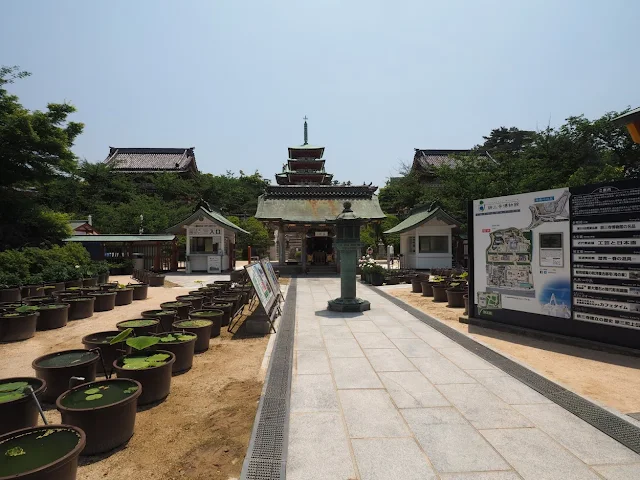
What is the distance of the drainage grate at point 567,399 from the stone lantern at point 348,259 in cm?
332

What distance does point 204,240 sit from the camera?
74.0 ft

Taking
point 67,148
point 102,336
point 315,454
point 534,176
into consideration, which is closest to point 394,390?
point 315,454

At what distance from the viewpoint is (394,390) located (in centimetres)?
439

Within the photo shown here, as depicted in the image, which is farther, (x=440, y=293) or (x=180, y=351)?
(x=440, y=293)

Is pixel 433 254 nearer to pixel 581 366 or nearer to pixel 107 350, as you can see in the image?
pixel 581 366

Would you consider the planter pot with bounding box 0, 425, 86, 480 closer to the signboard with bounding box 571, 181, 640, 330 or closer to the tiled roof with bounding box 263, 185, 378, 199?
the signboard with bounding box 571, 181, 640, 330

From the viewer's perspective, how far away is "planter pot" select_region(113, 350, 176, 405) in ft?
13.2

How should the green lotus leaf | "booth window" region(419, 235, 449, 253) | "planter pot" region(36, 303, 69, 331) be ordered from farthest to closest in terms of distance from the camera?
1. "booth window" region(419, 235, 449, 253)
2. "planter pot" region(36, 303, 69, 331)
3. the green lotus leaf

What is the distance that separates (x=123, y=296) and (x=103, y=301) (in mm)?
939

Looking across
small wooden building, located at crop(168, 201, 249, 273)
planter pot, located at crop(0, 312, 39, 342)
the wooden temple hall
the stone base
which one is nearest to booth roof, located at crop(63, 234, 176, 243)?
small wooden building, located at crop(168, 201, 249, 273)

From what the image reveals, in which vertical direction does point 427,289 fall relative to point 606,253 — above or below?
below

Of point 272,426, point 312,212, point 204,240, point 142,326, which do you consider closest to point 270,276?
point 142,326

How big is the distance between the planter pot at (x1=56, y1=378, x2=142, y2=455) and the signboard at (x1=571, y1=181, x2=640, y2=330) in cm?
699

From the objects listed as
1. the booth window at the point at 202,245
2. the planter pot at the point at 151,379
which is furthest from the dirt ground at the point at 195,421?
the booth window at the point at 202,245
